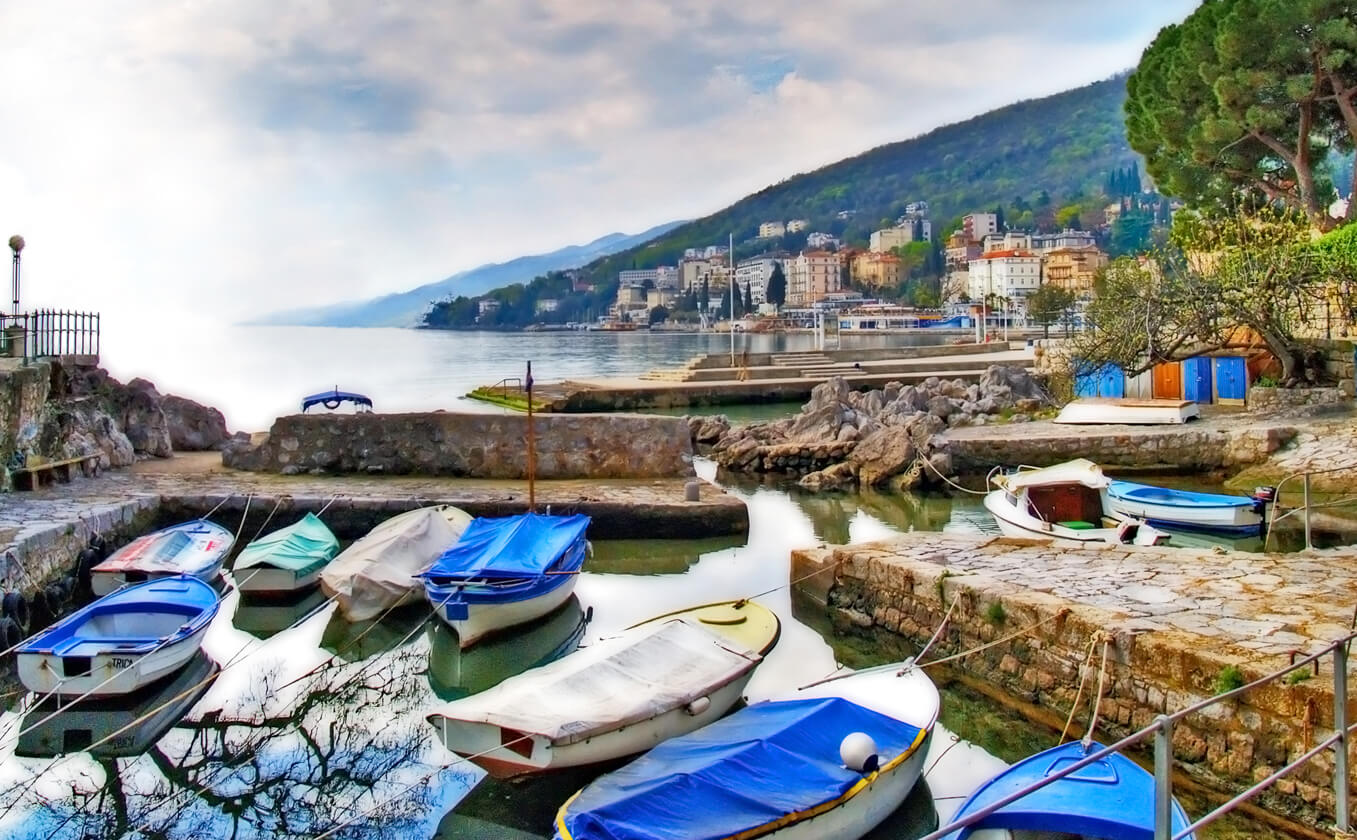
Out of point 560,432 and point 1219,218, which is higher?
point 1219,218

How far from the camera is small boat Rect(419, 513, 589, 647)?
447 inches

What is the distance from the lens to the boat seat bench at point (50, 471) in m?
15.6

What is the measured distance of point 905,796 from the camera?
7168 mm

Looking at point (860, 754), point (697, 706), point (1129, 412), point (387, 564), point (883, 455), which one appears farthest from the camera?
point (1129, 412)

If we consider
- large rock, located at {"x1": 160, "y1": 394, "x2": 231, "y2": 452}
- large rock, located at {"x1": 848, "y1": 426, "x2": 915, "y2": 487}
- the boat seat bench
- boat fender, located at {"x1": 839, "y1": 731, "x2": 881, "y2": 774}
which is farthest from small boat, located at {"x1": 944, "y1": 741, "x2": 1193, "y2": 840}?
large rock, located at {"x1": 160, "y1": 394, "x2": 231, "y2": 452}

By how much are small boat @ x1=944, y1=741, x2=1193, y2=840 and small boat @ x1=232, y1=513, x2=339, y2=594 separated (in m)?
9.81

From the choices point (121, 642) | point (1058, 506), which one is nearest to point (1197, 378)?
point (1058, 506)

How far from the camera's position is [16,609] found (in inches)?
452

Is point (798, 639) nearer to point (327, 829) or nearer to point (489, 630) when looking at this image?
point (489, 630)

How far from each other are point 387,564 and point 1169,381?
2207 centimetres

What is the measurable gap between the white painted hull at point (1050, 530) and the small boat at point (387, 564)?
763 cm

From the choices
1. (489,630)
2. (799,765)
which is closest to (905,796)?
(799,765)

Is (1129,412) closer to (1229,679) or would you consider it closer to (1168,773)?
(1229,679)

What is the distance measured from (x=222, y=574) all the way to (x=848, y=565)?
26.5 feet
